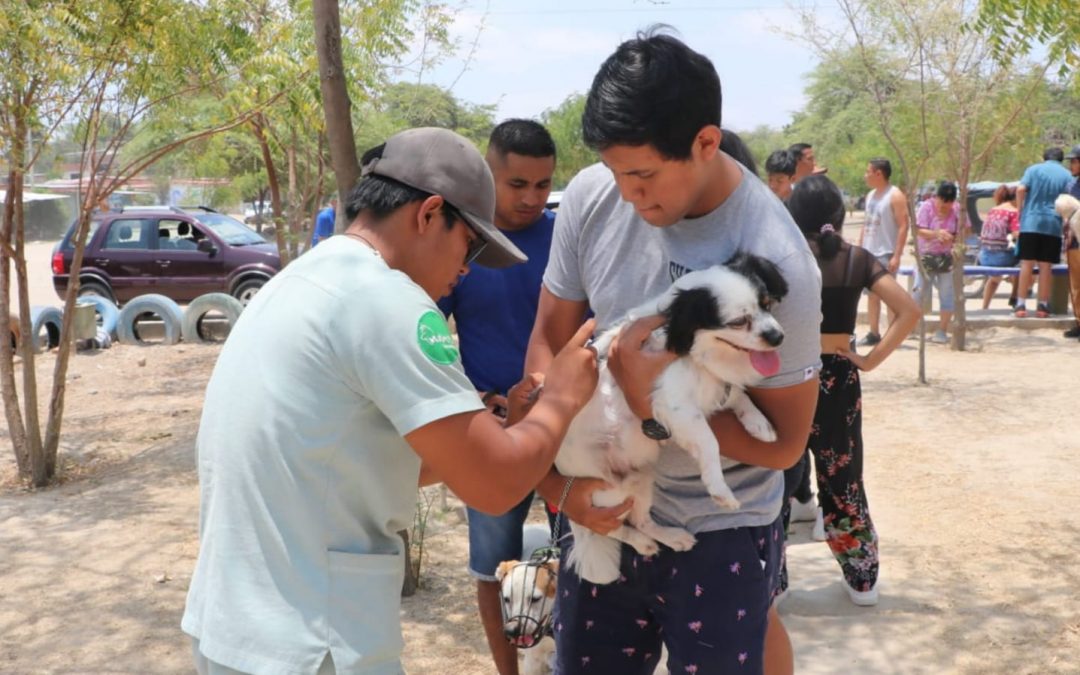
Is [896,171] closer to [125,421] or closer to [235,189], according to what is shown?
[235,189]

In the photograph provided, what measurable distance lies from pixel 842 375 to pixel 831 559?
1296mm

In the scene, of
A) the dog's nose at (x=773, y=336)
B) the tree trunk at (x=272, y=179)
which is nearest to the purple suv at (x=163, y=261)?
the tree trunk at (x=272, y=179)

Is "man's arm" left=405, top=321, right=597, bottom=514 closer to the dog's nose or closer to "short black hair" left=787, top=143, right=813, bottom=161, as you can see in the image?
the dog's nose

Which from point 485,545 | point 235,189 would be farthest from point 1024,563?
point 235,189

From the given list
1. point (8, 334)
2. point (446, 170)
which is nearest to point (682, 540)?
point (446, 170)

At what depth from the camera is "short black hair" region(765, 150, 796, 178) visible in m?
6.61

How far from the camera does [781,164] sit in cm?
662

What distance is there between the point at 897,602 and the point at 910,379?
5.54 meters

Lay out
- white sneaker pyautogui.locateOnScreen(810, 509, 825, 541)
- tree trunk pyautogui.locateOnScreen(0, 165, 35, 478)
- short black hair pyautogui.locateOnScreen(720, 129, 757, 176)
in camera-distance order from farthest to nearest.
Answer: tree trunk pyautogui.locateOnScreen(0, 165, 35, 478), white sneaker pyautogui.locateOnScreen(810, 509, 825, 541), short black hair pyautogui.locateOnScreen(720, 129, 757, 176)

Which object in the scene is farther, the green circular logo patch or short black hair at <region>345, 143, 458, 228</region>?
short black hair at <region>345, 143, 458, 228</region>

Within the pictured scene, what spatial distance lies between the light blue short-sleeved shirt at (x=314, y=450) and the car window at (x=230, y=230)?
592 inches

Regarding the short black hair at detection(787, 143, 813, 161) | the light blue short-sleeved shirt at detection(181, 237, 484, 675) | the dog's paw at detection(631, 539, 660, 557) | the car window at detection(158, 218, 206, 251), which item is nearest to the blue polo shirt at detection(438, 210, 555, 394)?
the dog's paw at detection(631, 539, 660, 557)

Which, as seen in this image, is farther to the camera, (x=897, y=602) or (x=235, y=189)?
(x=235, y=189)

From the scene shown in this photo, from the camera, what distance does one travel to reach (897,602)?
4984 millimetres
